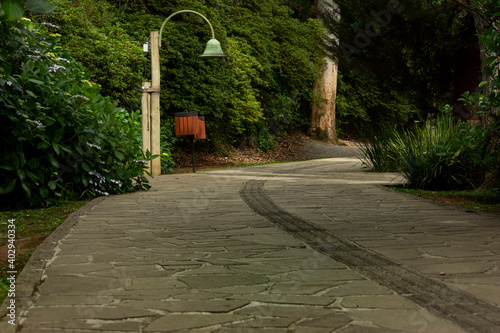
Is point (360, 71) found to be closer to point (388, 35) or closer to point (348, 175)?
point (388, 35)

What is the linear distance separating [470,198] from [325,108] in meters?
15.8

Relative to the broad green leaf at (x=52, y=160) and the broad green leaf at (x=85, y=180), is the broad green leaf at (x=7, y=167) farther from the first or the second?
the broad green leaf at (x=85, y=180)

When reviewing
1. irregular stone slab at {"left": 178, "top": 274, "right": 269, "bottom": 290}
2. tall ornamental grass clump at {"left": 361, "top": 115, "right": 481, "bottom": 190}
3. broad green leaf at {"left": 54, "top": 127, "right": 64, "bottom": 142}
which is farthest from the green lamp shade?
irregular stone slab at {"left": 178, "top": 274, "right": 269, "bottom": 290}

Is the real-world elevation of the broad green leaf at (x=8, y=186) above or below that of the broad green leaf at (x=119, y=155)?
below

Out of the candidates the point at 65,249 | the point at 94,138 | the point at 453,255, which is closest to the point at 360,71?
the point at 94,138

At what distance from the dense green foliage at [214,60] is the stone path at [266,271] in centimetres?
739

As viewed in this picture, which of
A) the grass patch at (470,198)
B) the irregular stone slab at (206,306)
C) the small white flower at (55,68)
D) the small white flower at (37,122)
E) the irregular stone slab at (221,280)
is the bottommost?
the grass patch at (470,198)

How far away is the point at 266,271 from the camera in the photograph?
3.38 meters

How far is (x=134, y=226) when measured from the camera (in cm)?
496

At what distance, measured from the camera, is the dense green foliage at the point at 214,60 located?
40.7 ft

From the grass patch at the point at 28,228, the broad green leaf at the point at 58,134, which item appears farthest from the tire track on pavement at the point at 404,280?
the broad green leaf at the point at 58,134

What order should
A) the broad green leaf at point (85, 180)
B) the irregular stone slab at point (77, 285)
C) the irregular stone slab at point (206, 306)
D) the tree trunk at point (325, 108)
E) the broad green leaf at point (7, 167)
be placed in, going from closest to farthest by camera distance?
the irregular stone slab at point (206, 306) → the irregular stone slab at point (77, 285) → the broad green leaf at point (7, 167) → the broad green leaf at point (85, 180) → the tree trunk at point (325, 108)

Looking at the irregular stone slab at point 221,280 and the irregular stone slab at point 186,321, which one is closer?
the irregular stone slab at point 186,321

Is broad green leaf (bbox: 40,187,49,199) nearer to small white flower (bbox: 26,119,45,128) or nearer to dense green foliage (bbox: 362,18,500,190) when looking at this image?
small white flower (bbox: 26,119,45,128)
